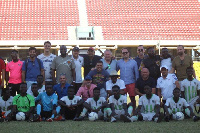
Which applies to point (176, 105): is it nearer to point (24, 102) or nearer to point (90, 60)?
point (90, 60)

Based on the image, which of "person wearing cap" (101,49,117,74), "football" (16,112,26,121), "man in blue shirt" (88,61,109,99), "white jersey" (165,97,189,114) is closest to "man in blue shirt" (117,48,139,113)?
"person wearing cap" (101,49,117,74)

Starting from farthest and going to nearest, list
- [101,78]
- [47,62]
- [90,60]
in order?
1. [90,60]
2. [47,62]
3. [101,78]

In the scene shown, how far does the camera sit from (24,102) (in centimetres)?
921

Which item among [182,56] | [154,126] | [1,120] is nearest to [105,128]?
[154,126]

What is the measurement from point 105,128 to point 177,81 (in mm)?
2733

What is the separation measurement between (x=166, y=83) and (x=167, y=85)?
0.06 m

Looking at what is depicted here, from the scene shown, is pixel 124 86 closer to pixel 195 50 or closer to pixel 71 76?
pixel 71 76

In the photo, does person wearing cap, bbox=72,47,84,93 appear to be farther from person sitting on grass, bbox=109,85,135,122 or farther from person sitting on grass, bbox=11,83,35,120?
person sitting on grass, bbox=11,83,35,120

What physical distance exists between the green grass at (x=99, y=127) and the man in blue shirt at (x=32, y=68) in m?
1.31

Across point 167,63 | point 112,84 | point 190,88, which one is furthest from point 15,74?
point 190,88

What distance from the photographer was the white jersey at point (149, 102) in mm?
9055

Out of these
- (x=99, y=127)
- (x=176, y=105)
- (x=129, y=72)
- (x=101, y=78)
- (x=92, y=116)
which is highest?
(x=129, y=72)

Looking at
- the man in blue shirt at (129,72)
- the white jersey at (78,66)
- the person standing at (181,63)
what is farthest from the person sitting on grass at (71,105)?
the person standing at (181,63)

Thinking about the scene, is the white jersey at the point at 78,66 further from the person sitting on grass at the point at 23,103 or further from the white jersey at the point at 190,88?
the white jersey at the point at 190,88
